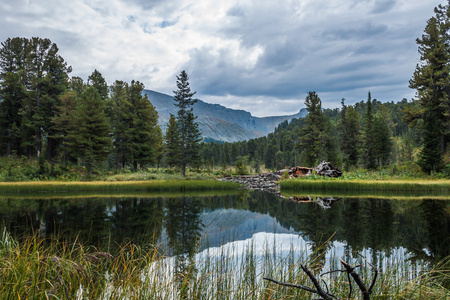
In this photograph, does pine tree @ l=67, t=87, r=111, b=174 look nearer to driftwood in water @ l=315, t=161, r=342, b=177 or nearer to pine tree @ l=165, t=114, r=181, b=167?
pine tree @ l=165, t=114, r=181, b=167

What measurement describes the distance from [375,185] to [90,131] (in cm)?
3304

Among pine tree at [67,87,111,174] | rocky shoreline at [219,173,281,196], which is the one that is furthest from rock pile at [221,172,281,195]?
pine tree at [67,87,111,174]

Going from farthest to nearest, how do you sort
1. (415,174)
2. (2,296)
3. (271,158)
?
(271,158)
(415,174)
(2,296)

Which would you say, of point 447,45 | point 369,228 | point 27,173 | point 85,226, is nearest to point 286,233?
point 369,228

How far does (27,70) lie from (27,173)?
60.0 ft

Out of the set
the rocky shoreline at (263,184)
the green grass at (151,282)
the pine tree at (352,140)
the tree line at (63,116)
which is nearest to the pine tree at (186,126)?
the tree line at (63,116)

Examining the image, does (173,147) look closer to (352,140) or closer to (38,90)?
(38,90)

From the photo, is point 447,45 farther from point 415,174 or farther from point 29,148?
point 29,148

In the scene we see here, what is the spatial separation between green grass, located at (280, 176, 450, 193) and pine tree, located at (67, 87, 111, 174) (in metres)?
23.7

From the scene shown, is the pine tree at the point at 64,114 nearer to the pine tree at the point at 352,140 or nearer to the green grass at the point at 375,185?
the green grass at the point at 375,185

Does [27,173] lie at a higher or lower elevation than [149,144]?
lower

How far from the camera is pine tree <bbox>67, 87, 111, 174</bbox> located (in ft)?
105

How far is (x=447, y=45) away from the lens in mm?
32906

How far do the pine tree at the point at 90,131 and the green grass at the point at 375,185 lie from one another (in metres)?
23.7
